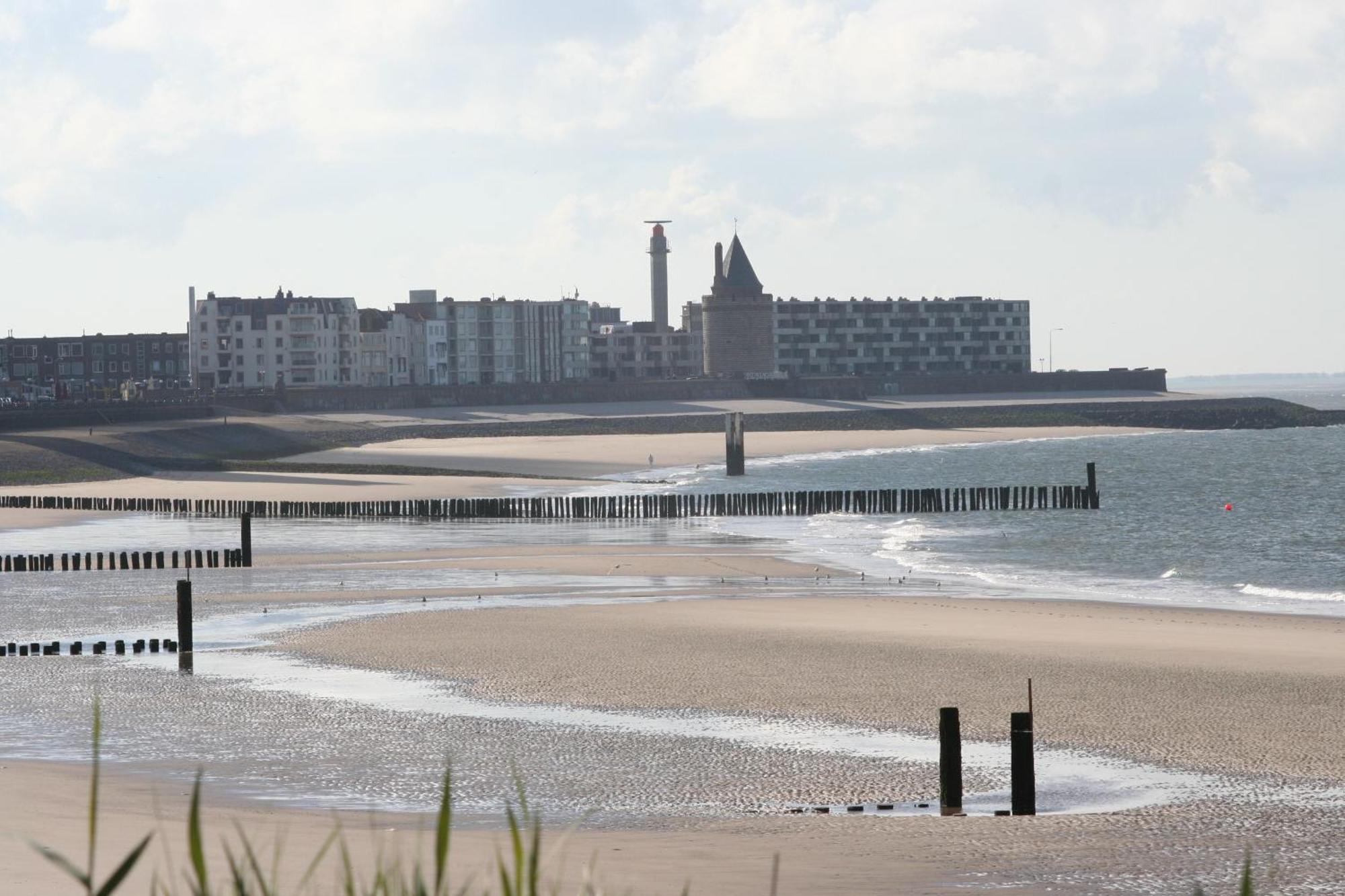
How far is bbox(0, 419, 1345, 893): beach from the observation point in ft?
46.2

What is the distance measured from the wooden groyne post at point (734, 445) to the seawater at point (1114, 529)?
1.19 meters

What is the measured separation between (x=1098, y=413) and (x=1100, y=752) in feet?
540

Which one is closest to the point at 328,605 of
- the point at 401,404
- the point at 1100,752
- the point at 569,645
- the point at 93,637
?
the point at 93,637

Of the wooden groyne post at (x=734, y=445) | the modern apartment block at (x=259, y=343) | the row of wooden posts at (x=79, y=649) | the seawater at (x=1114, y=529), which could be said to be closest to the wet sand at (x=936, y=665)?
the row of wooden posts at (x=79, y=649)

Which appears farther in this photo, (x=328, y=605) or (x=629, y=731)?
(x=328, y=605)

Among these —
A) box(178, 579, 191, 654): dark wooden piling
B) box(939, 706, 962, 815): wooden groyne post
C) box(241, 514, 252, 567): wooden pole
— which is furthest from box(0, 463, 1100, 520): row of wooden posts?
box(939, 706, 962, 815): wooden groyne post

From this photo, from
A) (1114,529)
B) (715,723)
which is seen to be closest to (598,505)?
(1114,529)

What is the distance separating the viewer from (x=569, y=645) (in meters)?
28.3

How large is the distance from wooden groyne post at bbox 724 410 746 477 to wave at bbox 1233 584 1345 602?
4995cm

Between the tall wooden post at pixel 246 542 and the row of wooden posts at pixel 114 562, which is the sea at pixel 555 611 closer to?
the tall wooden post at pixel 246 542

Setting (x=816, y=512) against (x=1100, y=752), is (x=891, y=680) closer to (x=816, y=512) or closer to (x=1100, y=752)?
(x=1100, y=752)

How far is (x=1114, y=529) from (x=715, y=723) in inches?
1685

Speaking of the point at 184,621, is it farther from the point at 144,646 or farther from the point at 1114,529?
the point at 1114,529

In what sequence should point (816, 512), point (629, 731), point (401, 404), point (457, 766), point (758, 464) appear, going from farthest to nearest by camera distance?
point (401, 404) → point (758, 464) → point (816, 512) → point (629, 731) → point (457, 766)
